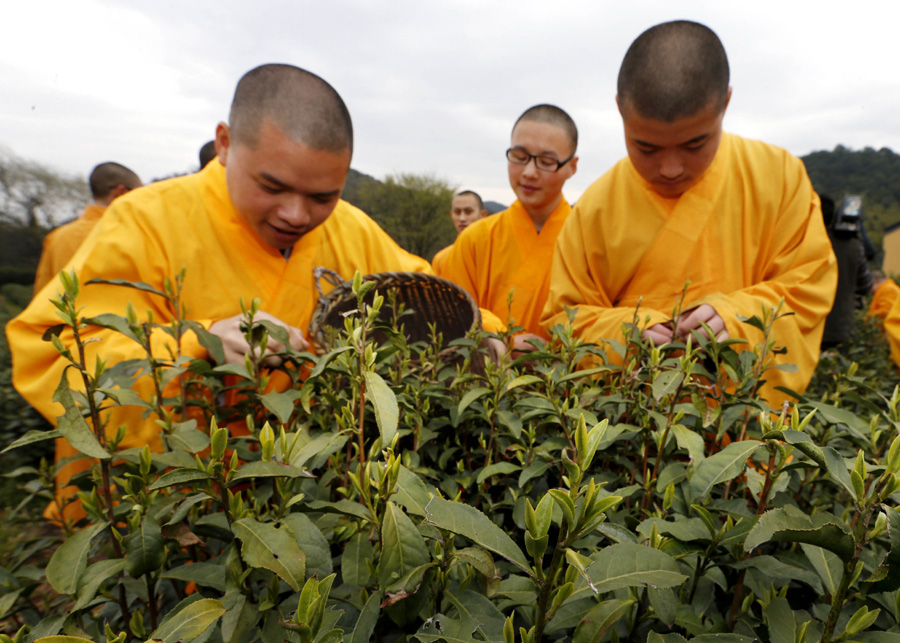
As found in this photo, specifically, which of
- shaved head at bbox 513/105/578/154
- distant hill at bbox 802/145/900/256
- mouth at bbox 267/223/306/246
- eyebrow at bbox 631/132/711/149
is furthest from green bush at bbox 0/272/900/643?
distant hill at bbox 802/145/900/256

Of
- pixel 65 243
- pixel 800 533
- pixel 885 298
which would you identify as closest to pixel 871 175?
pixel 885 298

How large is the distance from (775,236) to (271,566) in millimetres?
2517

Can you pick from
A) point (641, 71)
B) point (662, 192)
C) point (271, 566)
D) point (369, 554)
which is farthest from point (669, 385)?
point (662, 192)

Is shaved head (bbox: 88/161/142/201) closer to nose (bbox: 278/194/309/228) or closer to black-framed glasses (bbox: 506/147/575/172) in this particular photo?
black-framed glasses (bbox: 506/147/575/172)

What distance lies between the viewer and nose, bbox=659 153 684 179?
2173mm

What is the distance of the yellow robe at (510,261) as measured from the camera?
369 cm

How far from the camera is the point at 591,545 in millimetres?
775

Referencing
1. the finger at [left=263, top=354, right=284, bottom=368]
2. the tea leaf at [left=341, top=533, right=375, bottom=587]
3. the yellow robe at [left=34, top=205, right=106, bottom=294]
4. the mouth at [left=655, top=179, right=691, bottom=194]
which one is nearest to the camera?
the tea leaf at [left=341, top=533, right=375, bottom=587]

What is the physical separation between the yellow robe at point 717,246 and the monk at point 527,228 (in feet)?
3.87

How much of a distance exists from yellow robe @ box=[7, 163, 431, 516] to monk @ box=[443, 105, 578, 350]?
1.53 meters

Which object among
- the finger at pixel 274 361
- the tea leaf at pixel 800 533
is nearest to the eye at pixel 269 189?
the finger at pixel 274 361

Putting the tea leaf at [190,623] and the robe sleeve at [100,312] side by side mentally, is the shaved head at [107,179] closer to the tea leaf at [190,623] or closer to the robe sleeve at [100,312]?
the robe sleeve at [100,312]

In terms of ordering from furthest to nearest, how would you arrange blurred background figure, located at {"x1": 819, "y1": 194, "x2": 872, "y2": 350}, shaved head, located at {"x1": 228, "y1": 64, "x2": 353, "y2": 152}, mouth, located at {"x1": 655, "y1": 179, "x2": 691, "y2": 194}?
blurred background figure, located at {"x1": 819, "y1": 194, "x2": 872, "y2": 350}
mouth, located at {"x1": 655, "y1": 179, "x2": 691, "y2": 194}
shaved head, located at {"x1": 228, "y1": 64, "x2": 353, "y2": 152}

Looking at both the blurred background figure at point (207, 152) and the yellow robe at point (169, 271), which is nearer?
the yellow robe at point (169, 271)
